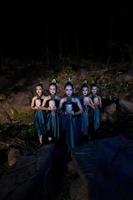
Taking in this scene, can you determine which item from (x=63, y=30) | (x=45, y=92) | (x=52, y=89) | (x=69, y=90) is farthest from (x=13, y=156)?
(x=63, y=30)

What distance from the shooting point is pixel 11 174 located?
6359mm

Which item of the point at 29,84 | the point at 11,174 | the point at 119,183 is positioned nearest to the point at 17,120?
the point at 29,84

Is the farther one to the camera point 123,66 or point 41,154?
point 123,66

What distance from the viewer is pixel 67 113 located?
286 inches

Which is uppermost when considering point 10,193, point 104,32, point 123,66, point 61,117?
point 104,32

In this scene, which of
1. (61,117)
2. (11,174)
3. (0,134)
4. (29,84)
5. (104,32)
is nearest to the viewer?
(11,174)

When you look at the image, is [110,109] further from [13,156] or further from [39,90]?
[13,156]

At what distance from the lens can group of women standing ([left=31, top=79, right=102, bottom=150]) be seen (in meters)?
7.31

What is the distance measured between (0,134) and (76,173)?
2.98 m

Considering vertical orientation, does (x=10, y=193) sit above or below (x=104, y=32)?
below

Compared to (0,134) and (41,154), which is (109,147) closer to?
(41,154)

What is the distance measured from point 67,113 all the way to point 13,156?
4.65 feet

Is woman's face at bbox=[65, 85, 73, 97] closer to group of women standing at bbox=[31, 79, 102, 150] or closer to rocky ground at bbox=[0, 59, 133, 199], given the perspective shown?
group of women standing at bbox=[31, 79, 102, 150]

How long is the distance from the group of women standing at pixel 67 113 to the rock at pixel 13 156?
1.99ft
